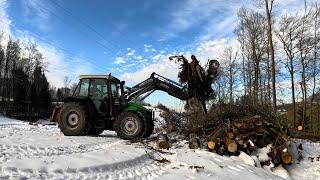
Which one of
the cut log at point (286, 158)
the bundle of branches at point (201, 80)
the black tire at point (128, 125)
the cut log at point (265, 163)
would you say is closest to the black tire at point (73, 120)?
the black tire at point (128, 125)

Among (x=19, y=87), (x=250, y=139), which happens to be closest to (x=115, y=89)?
(x=250, y=139)

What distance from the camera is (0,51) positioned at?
6378 centimetres

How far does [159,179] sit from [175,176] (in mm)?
627

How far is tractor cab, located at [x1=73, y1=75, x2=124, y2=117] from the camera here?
1493 cm

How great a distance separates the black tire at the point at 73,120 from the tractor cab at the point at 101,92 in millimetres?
521

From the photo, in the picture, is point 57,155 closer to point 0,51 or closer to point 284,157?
point 284,157

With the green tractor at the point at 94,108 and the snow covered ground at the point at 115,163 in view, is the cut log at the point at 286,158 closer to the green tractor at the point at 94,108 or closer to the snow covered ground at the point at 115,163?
the snow covered ground at the point at 115,163

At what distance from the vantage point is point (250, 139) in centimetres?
1326

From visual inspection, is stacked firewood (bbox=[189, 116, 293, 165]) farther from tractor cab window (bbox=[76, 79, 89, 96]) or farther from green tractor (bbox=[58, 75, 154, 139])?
tractor cab window (bbox=[76, 79, 89, 96])

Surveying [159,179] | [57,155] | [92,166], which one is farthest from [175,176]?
[57,155]

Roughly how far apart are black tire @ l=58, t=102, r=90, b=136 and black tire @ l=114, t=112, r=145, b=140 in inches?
54.6

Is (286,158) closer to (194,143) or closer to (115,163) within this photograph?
(194,143)

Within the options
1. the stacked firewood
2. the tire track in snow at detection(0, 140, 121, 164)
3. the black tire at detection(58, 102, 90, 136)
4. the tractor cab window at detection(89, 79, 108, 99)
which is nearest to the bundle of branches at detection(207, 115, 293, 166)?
the stacked firewood

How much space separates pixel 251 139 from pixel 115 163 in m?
5.73
